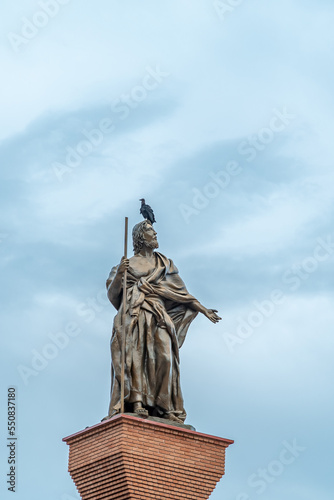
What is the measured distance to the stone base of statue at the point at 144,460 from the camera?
27500 millimetres

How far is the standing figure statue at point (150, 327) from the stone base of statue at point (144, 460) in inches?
22.3

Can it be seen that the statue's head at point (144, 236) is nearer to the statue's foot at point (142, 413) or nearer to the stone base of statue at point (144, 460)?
the statue's foot at point (142, 413)

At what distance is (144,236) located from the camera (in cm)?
3033

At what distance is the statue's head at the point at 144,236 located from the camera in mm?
30344

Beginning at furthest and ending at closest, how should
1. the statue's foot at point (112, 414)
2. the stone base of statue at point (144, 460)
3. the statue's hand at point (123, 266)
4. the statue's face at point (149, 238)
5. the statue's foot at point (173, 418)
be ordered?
the statue's face at point (149, 238), the statue's hand at point (123, 266), the statue's foot at point (173, 418), the statue's foot at point (112, 414), the stone base of statue at point (144, 460)

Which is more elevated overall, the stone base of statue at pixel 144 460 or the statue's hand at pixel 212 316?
the statue's hand at pixel 212 316

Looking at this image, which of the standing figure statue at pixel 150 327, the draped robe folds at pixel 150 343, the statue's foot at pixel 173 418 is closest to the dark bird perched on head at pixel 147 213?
the standing figure statue at pixel 150 327

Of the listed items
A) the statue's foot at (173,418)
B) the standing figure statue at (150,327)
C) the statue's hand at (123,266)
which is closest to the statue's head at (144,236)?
the standing figure statue at (150,327)

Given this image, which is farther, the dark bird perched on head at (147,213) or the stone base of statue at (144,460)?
the dark bird perched on head at (147,213)

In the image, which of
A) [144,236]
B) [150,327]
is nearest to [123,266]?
[144,236]

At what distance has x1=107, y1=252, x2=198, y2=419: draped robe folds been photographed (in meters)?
28.8

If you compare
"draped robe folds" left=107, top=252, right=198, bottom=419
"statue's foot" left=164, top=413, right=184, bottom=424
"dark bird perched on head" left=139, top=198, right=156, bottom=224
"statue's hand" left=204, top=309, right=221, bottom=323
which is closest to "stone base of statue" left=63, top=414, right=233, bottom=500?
"statue's foot" left=164, top=413, right=184, bottom=424

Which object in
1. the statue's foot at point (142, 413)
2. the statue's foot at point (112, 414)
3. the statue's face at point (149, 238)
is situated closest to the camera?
the statue's foot at point (142, 413)

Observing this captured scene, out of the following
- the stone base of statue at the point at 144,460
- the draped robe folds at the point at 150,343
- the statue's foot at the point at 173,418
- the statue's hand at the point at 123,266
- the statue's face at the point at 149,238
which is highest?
the statue's face at the point at 149,238
